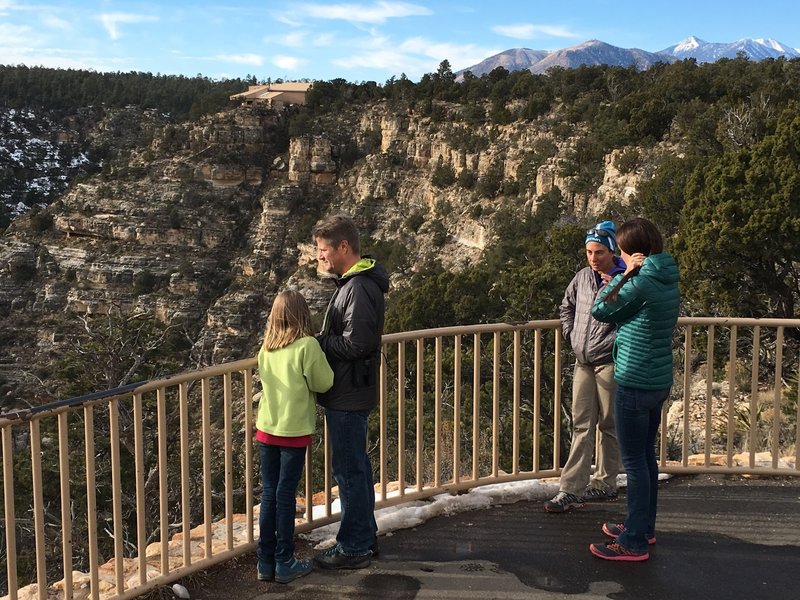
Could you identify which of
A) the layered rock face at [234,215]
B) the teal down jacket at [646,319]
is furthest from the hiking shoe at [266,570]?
the layered rock face at [234,215]

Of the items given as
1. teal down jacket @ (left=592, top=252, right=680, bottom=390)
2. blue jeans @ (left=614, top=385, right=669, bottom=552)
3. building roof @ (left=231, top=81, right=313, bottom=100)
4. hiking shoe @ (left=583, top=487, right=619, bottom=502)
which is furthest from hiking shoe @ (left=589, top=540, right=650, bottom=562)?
building roof @ (left=231, top=81, right=313, bottom=100)

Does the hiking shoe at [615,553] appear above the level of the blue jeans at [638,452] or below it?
below

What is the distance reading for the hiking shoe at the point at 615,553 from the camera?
353cm

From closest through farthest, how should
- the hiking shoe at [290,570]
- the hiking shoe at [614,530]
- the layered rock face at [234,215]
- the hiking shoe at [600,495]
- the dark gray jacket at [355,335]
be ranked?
the dark gray jacket at [355,335]
the hiking shoe at [290,570]
the hiking shoe at [614,530]
the hiking shoe at [600,495]
the layered rock face at [234,215]

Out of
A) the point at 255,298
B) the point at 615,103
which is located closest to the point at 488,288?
the point at 615,103

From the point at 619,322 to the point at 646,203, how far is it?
68.7ft

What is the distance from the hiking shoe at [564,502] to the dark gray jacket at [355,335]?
139cm

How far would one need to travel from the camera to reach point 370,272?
3.17 m

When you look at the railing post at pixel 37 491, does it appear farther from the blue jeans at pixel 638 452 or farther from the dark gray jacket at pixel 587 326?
the dark gray jacket at pixel 587 326

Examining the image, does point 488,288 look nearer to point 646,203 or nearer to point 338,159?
point 646,203

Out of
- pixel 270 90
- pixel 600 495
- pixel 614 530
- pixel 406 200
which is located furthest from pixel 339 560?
pixel 270 90

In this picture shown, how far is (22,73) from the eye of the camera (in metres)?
86.1

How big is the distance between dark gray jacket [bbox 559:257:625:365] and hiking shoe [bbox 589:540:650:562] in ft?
2.91

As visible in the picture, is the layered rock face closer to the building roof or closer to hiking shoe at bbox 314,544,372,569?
the building roof
